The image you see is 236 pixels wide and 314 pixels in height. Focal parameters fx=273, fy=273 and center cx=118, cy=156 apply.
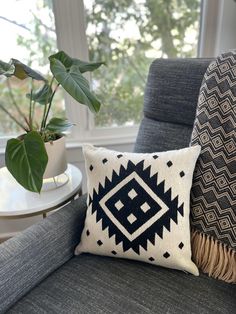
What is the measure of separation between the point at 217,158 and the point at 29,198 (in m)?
0.67

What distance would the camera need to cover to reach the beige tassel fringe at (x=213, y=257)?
78 cm

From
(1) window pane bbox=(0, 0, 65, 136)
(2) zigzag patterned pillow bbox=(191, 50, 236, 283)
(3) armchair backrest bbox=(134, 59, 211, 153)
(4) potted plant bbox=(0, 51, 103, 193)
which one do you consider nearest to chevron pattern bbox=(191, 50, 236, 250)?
(2) zigzag patterned pillow bbox=(191, 50, 236, 283)

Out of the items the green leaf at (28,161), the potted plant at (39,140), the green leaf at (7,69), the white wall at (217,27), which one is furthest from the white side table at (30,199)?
the white wall at (217,27)

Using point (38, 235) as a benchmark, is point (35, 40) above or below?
above

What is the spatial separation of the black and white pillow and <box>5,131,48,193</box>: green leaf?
185 millimetres

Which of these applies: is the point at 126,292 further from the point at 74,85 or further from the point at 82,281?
the point at 74,85

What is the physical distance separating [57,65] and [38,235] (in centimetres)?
51

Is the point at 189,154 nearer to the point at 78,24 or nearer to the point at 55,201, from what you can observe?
the point at 55,201

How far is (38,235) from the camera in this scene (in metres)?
0.81

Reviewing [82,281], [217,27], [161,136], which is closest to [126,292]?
[82,281]

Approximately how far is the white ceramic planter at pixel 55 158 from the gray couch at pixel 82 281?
0.14 m

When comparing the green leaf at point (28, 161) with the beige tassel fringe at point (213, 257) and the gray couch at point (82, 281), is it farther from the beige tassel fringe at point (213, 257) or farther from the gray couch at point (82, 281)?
the beige tassel fringe at point (213, 257)

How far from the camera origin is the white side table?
3.08 feet

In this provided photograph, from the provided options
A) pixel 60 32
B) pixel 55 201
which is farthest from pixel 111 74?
pixel 55 201
